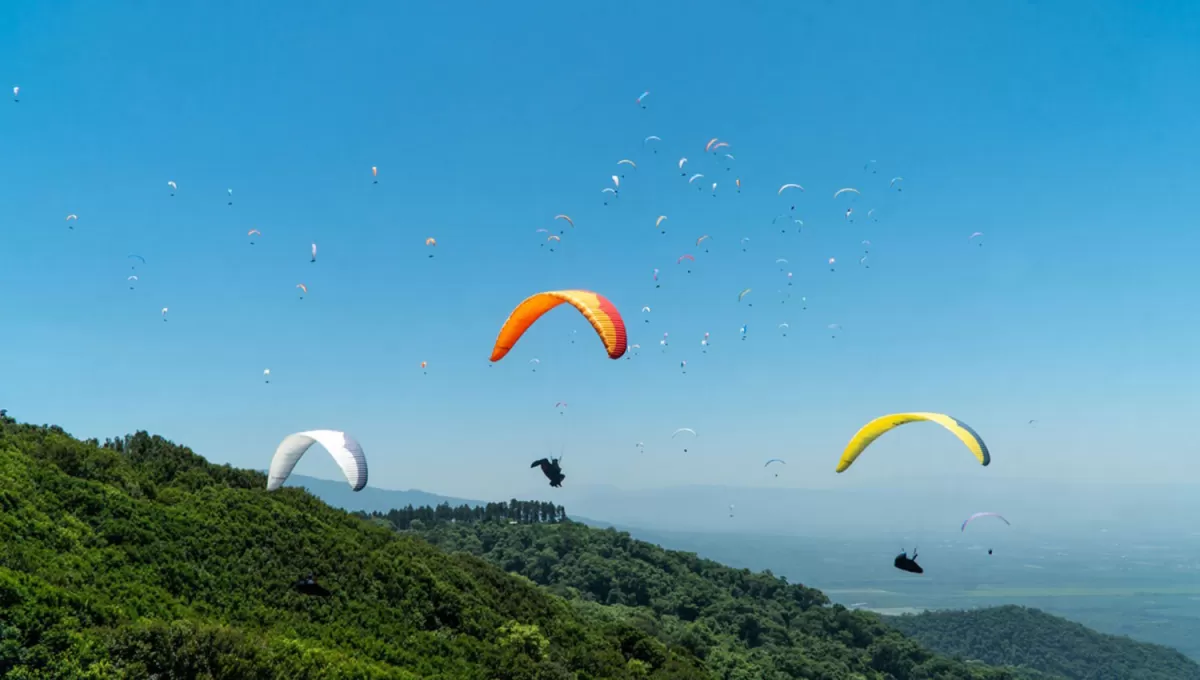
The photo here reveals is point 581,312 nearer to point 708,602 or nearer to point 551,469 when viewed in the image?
point 551,469

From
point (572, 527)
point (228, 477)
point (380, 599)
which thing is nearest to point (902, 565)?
point (380, 599)

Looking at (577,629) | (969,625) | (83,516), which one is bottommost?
(969,625)

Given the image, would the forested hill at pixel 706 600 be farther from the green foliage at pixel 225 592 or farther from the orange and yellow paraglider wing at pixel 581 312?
the orange and yellow paraglider wing at pixel 581 312

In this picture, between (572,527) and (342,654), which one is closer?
(342,654)

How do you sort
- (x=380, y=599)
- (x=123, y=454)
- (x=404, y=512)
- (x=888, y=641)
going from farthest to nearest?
1. (x=404, y=512)
2. (x=888, y=641)
3. (x=123, y=454)
4. (x=380, y=599)

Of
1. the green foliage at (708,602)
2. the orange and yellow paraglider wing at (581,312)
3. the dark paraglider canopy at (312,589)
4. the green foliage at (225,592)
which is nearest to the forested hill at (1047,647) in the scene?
the green foliage at (708,602)

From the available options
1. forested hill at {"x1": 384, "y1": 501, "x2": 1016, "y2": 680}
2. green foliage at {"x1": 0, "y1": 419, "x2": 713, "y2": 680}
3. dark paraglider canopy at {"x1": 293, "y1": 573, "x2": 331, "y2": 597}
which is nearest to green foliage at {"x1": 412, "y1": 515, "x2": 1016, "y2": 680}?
forested hill at {"x1": 384, "y1": 501, "x2": 1016, "y2": 680}

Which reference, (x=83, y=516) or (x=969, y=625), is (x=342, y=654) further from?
(x=969, y=625)
